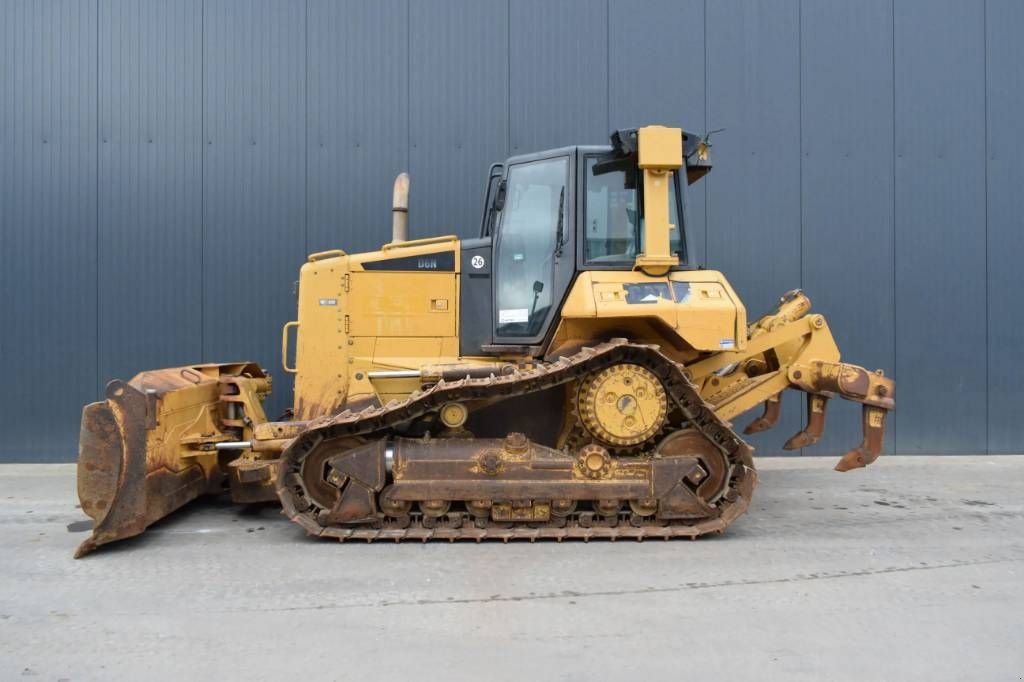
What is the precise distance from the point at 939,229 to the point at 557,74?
17.1 feet

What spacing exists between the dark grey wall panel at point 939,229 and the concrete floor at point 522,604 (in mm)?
3341

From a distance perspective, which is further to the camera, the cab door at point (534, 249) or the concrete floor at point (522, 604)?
the cab door at point (534, 249)

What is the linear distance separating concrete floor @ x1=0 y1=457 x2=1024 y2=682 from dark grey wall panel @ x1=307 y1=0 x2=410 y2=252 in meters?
4.13

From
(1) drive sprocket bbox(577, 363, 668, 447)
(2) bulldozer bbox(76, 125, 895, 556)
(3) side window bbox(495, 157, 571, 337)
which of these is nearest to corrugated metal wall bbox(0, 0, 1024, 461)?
(2) bulldozer bbox(76, 125, 895, 556)

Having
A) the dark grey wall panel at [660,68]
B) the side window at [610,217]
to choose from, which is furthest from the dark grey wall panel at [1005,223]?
the side window at [610,217]

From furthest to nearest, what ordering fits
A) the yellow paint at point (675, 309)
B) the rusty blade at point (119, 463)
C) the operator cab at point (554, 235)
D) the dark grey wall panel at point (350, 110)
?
1. the dark grey wall panel at point (350, 110)
2. the operator cab at point (554, 235)
3. the yellow paint at point (675, 309)
4. the rusty blade at point (119, 463)

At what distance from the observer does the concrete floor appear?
336 centimetres

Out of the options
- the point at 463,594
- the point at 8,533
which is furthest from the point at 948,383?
the point at 8,533

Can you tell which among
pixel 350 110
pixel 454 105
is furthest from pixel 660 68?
pixel 350 110

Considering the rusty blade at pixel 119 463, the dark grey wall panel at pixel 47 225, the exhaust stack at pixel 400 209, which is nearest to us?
the rusty blade at pixel 119 463

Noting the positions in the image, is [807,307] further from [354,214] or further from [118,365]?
[118,365]

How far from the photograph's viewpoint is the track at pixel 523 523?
5234 millimetres

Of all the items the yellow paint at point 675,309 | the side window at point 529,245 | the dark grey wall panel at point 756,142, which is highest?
the dark grey wall panel at point 756,142

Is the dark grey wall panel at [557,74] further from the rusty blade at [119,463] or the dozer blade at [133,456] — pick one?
the rusty blade at [119,463]
